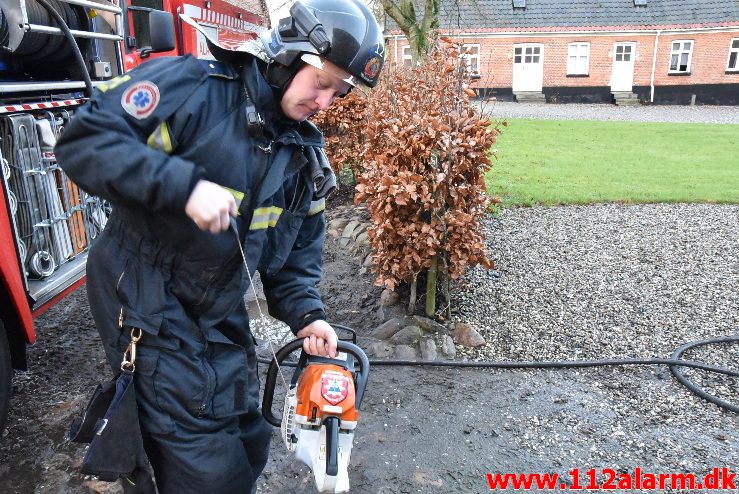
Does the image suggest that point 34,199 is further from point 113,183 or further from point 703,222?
point 703,222

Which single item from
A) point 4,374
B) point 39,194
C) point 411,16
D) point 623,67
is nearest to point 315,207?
point 4,374

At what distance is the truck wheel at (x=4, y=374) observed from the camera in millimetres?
2887

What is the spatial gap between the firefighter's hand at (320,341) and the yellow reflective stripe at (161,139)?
84cm

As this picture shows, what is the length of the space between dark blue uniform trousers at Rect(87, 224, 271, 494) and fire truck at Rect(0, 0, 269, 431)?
3.76ft

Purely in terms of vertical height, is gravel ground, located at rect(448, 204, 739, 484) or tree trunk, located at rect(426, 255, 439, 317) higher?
tree trunk, located at rect(426, 255, 439, 317)

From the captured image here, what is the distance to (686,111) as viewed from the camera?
24688 mm

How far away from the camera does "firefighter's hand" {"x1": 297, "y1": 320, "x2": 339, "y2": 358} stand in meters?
2.14

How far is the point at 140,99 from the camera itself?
161 centimetres

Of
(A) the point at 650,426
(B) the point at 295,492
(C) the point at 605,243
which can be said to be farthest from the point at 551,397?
(C) the point at 605,243

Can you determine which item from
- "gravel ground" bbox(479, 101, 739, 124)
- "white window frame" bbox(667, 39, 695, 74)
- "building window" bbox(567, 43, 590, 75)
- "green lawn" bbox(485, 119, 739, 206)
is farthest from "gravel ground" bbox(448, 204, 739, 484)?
"white window frame" bbox(667, 39, 695, 74)

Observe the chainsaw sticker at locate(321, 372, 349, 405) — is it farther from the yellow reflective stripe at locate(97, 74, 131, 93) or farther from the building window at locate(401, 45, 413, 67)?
the building window at locate(401, 45, 413, 67)

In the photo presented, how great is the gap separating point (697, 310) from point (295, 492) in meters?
3.72

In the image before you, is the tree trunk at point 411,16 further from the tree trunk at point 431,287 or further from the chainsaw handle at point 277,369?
the chainsaw handle at point 277,369

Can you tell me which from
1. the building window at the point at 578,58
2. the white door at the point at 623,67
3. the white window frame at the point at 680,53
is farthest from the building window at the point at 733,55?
the building window at the point at 578,58
